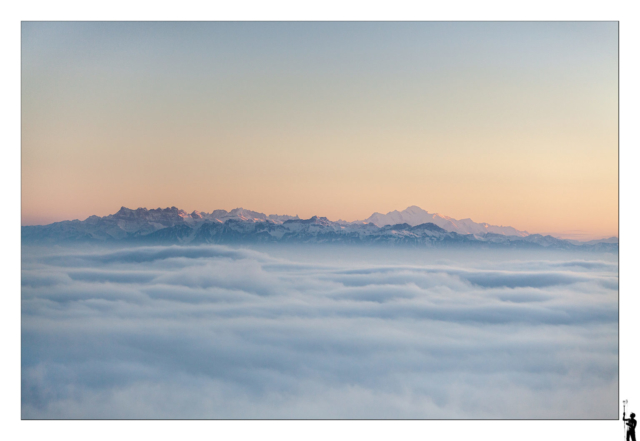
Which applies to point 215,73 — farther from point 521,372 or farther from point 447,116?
point 521,372

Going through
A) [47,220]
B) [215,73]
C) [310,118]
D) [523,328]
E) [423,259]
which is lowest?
[523,328]

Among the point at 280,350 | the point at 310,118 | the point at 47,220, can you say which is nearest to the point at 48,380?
the point at 47,220
